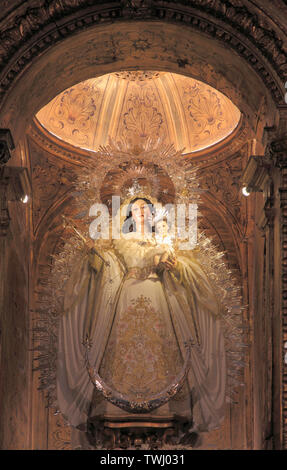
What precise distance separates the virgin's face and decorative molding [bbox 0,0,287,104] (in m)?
1.58

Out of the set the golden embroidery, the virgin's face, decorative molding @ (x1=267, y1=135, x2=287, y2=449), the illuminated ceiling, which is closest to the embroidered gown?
the golden embroidery

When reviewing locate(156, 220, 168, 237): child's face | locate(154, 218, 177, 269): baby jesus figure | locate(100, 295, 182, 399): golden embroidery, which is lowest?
locate(100, 295, 182, 399): golden embroidery

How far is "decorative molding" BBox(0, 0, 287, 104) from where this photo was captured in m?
8.45

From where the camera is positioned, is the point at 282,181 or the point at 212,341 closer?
the point at 282,181

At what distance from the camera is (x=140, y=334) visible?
8.85 metres

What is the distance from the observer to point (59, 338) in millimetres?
8859

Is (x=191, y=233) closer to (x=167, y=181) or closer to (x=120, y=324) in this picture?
(x=120, y=324)

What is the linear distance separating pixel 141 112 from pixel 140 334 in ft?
11.7

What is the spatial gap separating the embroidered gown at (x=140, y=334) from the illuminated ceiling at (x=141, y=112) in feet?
8.53

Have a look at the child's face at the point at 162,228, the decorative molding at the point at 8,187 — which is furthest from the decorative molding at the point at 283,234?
the decorative molding at the point at 8,187

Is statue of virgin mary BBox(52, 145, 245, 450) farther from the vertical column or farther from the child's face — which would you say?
the vertical column

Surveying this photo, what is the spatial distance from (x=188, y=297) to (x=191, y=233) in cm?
59

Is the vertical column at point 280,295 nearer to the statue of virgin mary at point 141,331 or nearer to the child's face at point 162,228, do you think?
the statue of virgin mary at point 141,331
